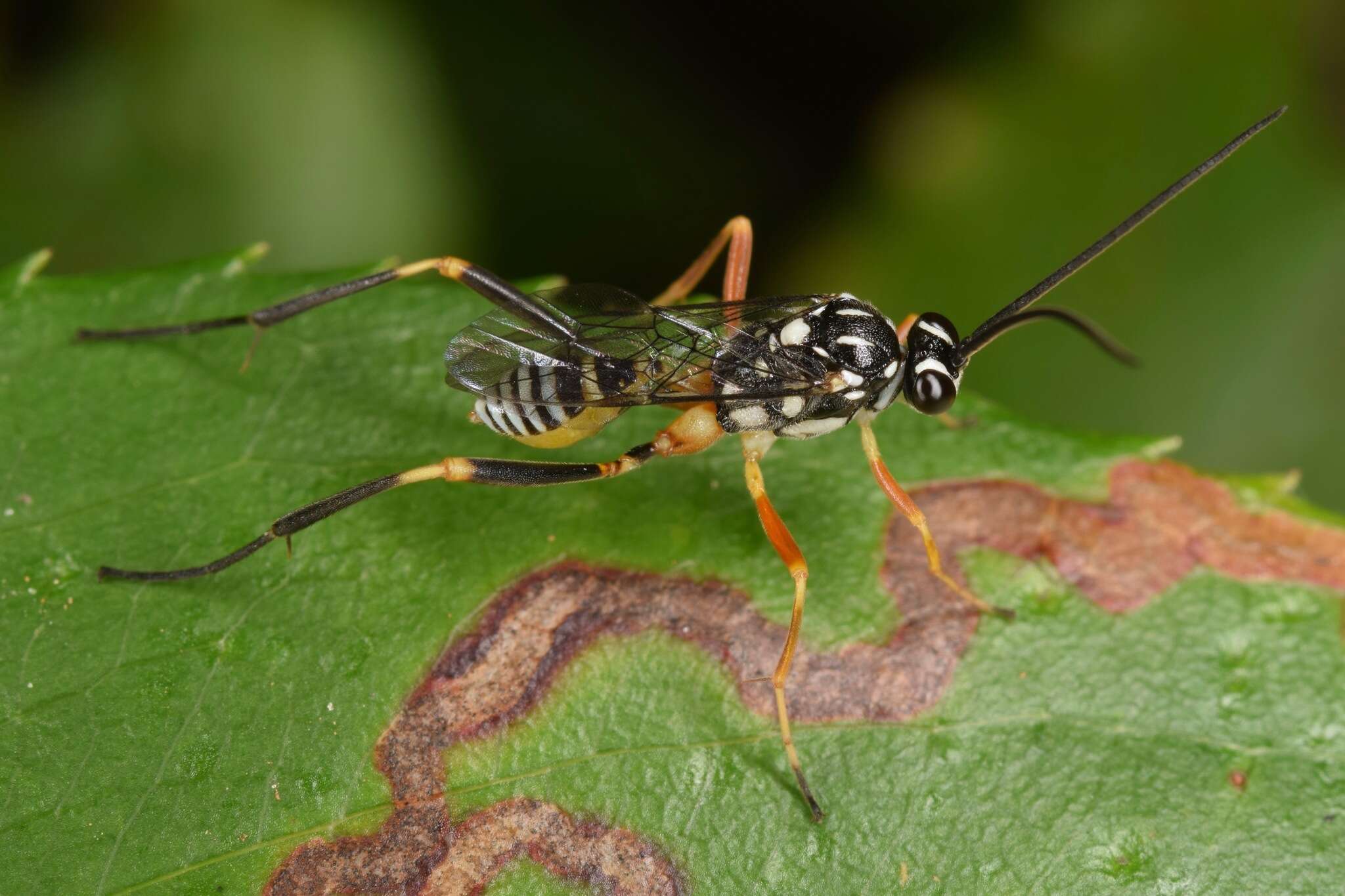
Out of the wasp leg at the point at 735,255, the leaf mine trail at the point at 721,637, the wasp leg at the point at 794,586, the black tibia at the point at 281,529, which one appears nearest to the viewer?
the leaf mine trail at the point at 721,637

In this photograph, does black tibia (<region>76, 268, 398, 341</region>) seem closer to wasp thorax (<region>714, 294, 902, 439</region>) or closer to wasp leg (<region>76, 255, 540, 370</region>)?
wasp leg (<region>76, 255, 540, 370</region>)

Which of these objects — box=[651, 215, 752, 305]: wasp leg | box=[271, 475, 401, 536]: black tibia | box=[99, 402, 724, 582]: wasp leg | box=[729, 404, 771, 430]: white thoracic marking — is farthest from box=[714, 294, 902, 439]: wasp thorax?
box=[271, 475, 401, 536]: black tibia

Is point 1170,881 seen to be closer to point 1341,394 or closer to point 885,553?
point 885,553

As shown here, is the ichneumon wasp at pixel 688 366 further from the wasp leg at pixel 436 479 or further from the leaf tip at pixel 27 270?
the leaf tip at pixel 27 270

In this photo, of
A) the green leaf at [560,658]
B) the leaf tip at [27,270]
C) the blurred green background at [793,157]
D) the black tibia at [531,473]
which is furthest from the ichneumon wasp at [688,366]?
the blurred green background at [793,157]

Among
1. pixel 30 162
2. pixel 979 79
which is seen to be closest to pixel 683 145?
pixel 979 79
